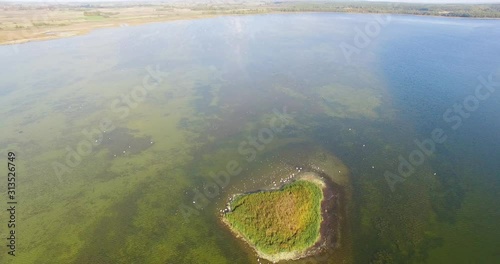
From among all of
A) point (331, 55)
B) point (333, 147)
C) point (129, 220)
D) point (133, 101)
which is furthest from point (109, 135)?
point (331, 55)

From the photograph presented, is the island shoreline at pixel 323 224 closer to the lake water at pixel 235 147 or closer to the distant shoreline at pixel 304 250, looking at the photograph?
the distant shoreline at pixel 304 250

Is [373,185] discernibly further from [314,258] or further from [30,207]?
[30,207]

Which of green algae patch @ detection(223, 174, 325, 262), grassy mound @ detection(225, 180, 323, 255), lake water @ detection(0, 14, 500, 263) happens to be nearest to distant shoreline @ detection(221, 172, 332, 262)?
green algae patch @ detection(223, 174, 325, 262)

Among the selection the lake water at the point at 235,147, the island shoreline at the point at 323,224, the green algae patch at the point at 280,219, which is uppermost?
the green algae patch at the point at 280,219

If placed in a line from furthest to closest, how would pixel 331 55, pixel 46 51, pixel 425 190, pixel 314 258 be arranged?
pixel 46 51, pixel 331 55, pixel 425 190, pixel 314 258

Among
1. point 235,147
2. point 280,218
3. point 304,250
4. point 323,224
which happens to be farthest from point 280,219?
point 235,147

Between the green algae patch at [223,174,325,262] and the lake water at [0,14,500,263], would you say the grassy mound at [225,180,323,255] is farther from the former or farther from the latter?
the lake water at [0,14,500,263]

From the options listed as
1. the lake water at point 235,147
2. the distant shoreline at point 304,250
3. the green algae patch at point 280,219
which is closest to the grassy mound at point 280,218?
the green algae patch at point 280,219
